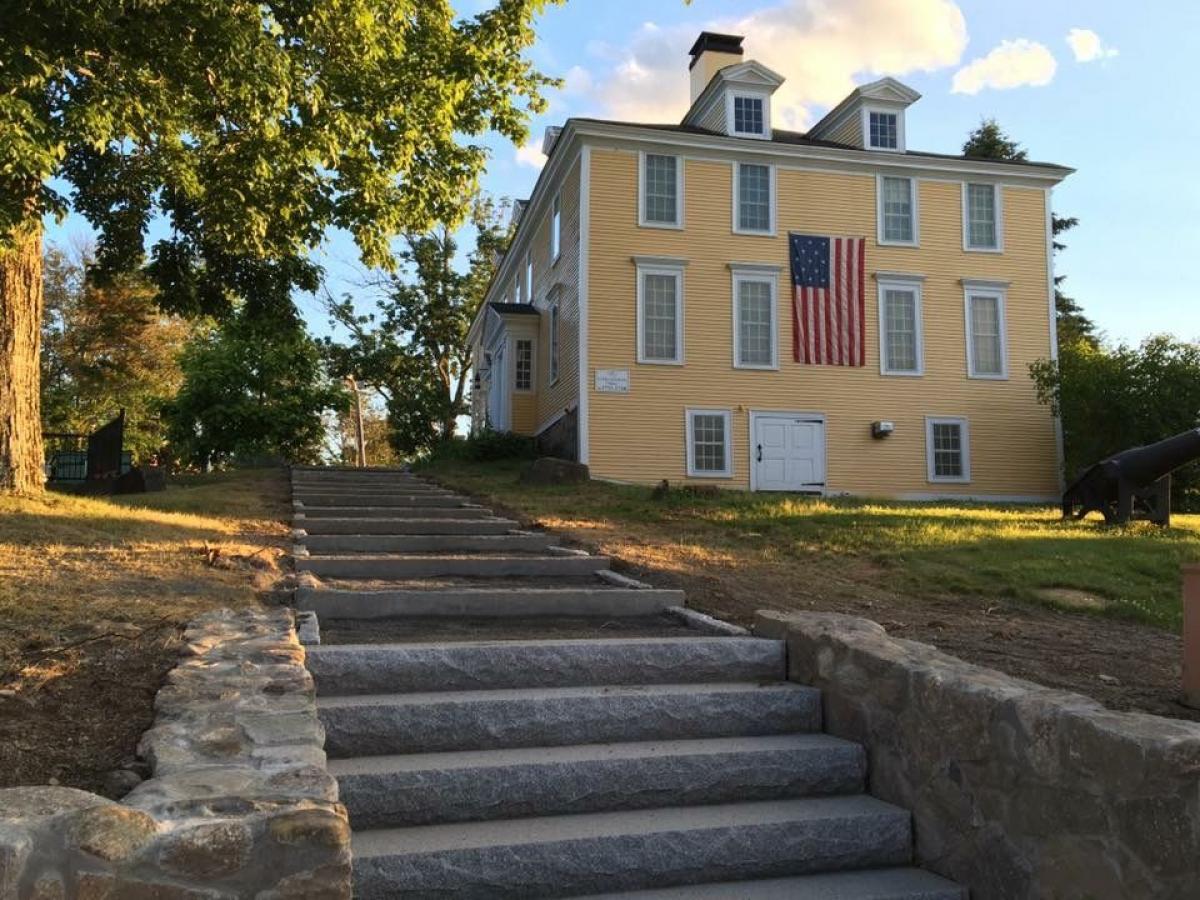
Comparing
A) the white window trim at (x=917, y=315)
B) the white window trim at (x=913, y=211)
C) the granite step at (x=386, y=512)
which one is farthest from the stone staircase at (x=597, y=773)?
the white window trim at (x=913, y=211)

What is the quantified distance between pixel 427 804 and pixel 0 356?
826 centimetres

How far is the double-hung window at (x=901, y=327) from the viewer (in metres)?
18.6

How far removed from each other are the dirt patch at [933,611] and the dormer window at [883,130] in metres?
13.1

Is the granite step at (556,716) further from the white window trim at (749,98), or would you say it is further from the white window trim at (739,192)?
the white window trim at (749,98)

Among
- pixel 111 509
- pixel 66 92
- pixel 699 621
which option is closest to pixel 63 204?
pixel 66 92

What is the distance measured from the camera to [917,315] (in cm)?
1873

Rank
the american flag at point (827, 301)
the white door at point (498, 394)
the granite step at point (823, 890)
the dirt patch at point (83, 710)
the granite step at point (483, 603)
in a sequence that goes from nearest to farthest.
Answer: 1. the dirt patch at point (83, 710)
2. the granite step at point (823, 890)
3. the granite step at point (483, 603)
4. the american flag at point (827, 301)
5. the white door at point (498, 394)

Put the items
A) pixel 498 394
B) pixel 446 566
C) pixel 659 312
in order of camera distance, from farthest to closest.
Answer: pixel 498 394
pixel 659 312
pixel 446 566

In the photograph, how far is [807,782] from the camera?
363 cm

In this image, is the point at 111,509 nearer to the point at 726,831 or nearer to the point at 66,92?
the point at 66,92

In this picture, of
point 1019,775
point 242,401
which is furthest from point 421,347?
point 1019,775

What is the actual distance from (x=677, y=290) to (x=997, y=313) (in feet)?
23.5

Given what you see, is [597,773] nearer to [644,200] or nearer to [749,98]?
[644,200]

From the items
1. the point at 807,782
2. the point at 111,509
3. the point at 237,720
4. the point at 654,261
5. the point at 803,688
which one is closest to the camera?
the point at 237,720
